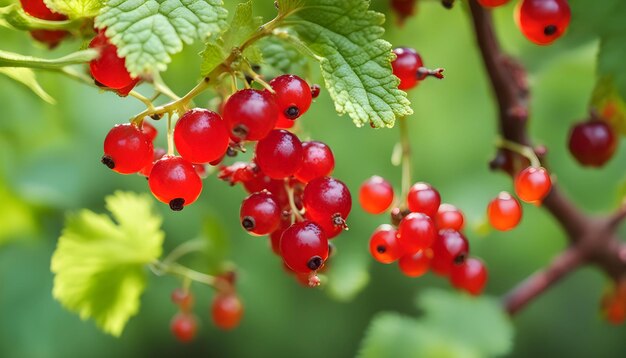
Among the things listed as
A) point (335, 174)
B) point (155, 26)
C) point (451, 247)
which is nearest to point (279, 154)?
point (155, 26)

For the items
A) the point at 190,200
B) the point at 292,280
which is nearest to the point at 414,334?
the point at 292,280

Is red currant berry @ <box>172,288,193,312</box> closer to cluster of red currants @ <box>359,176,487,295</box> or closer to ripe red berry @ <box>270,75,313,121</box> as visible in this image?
cluster of red currants @ <box>359,176,487,295</box>

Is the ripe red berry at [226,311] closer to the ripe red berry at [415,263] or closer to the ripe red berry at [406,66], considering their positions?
the ripe red berry at [415,263]

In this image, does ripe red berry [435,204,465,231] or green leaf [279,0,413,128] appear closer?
green leaf [279,0,413,128]

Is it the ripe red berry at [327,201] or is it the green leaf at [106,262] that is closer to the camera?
the ripe red berry at [327,201]

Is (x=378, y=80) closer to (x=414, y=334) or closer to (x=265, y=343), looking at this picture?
(x=414, y=334)

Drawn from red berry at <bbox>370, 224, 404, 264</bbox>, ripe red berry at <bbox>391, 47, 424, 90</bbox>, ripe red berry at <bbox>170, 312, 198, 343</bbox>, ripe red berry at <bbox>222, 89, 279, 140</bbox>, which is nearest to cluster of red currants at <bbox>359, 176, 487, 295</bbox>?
red berry at <bbox>370, 224, 404, 264</bbox>

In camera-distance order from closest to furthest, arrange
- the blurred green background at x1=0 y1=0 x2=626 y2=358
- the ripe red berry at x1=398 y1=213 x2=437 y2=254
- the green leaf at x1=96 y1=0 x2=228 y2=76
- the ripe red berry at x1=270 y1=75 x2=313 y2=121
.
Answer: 1. the green leaf at x1=96 y1=0 x2=228 y2=76
2. the ripe red berry at x1=270 y1=75 x2=313 y2=121
3. the ripe red berry at x1=398 y1=213 x2=437 y2=254
4. the blurred green background at x1=0 y1=0 x2=626 y2=358

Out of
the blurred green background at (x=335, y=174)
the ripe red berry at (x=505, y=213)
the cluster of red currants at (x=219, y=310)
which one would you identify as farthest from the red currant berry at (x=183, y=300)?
the ripe red berry at (x=505, y=213)
